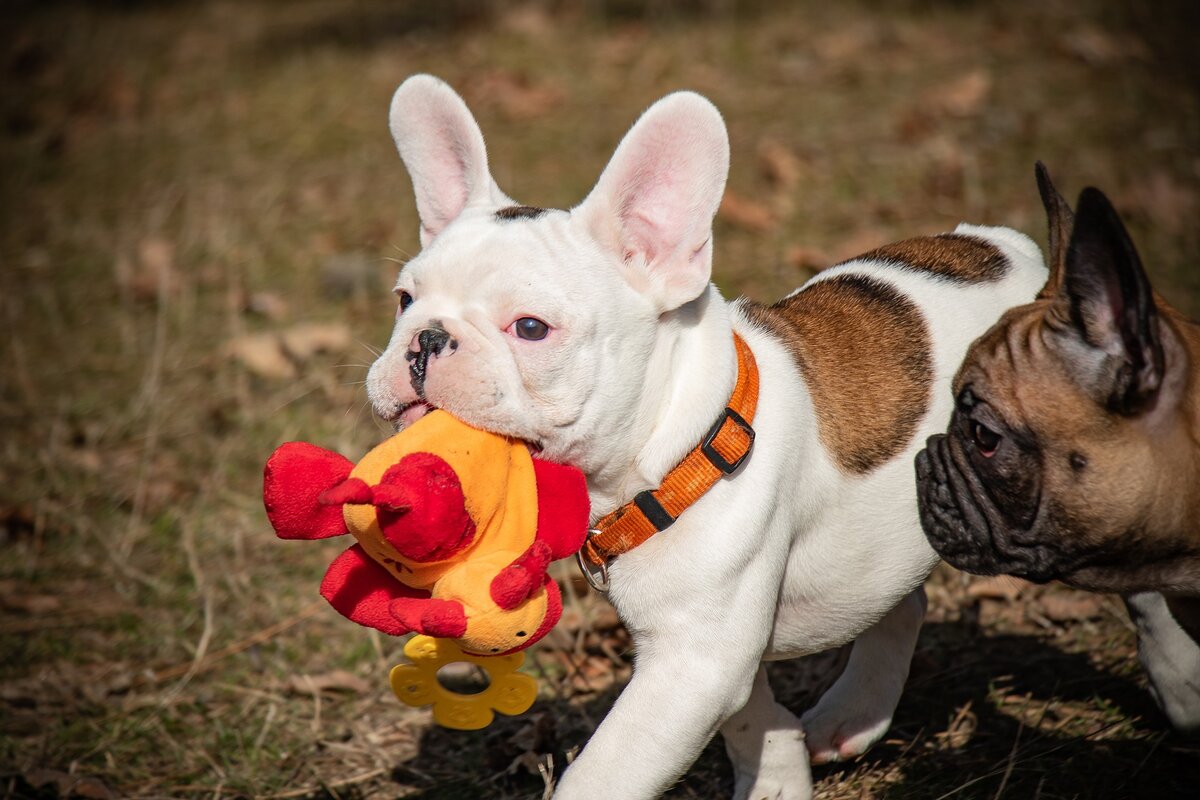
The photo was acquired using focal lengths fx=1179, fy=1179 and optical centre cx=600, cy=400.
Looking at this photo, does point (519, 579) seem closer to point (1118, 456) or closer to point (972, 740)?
point (1118, 456)

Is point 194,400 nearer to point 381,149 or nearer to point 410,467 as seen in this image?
point 381,149

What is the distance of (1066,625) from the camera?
4.20m

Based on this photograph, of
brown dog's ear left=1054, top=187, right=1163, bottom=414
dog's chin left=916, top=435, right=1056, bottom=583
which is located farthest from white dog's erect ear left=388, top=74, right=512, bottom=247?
brown dog's ear left=1054, top=187, right=1163, bottom=414

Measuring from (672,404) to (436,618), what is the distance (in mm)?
825

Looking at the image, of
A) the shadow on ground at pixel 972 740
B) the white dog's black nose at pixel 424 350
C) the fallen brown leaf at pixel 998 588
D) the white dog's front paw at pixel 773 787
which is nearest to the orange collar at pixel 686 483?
the white dog's black nose at pixel 424 350

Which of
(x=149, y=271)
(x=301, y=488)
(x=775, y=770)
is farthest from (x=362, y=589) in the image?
(x=149, y=271)

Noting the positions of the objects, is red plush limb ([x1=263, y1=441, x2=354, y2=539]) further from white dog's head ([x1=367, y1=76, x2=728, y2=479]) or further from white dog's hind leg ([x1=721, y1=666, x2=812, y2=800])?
white dog's hind leg ([x1=721, y1=666, x2=812, y2=800])

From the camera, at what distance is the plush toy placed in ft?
8.20

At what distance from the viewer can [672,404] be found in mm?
2943

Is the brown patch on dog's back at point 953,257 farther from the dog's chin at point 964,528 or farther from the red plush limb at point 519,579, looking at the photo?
the red plush limb at point 519,579

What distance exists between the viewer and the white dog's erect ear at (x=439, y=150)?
3234 mm

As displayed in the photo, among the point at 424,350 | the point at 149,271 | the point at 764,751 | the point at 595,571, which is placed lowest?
the point at 764,751

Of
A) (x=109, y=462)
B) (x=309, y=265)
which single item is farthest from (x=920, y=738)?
(x=309, y=265)

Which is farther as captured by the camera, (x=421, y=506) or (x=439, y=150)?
(x=439, y=150)
